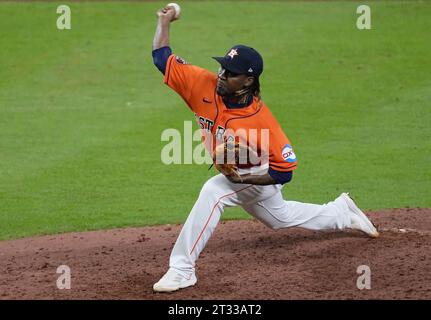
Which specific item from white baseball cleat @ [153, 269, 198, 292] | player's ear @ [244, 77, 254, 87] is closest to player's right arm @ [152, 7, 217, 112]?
player's ear @ [244, 77, 254, 87]

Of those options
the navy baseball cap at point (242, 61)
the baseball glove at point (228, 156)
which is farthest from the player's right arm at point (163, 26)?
the baseball glove at point (228, 156)

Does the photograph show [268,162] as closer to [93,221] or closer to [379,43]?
[93,221]

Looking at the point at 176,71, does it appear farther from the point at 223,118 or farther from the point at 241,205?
the point at 241,205

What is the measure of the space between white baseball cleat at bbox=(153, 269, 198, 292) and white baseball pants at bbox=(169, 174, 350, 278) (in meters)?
0.04

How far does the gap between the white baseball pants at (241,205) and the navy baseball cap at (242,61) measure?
2.58ft

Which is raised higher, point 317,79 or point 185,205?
point 317,79

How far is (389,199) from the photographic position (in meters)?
9.52

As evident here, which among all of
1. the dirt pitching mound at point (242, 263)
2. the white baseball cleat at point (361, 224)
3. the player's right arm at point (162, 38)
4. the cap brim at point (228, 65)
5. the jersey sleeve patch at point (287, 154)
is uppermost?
the player's right arm at point (162, 38)

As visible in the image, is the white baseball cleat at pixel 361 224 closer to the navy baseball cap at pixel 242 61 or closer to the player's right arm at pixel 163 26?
the navy baseball cap at pixel 242 61

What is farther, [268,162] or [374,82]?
[374,82]

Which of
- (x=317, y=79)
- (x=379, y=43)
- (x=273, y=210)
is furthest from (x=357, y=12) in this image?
(x=273, y=210)

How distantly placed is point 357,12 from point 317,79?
8.47 ft

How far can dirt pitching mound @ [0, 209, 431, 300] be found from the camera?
6.45m

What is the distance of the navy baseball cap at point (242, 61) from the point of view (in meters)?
6.66
